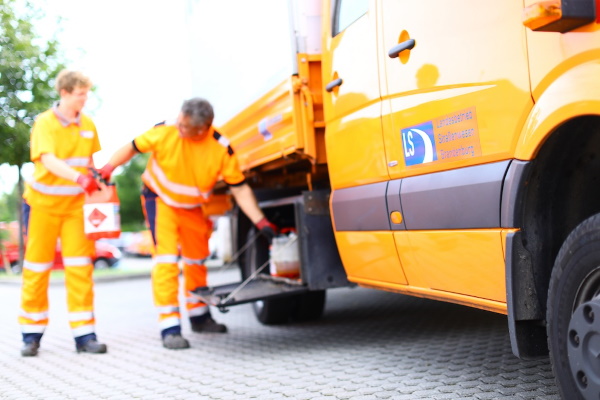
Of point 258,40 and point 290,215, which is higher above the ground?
point 258,40

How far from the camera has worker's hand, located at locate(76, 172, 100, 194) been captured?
5.04 meters

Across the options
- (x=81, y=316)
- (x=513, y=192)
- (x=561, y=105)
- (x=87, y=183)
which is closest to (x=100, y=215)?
(x=87, y=183)

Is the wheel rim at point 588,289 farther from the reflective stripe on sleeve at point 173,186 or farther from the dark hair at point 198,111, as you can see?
the reflective stripe on sleeve at point 173,186

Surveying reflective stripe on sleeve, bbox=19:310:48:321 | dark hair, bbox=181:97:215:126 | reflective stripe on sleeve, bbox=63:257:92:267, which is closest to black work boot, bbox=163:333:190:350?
reflective stripe on sleeve, bbox=63:257:92:267

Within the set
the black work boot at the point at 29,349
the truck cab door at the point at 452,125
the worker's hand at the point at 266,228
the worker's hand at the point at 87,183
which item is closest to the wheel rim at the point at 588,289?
the truck cab door at the point at 452,125

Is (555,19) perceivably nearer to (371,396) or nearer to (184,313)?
(371,396)

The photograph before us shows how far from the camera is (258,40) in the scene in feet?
17.1

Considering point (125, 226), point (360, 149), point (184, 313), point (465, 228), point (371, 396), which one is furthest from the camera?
point (125, 226)

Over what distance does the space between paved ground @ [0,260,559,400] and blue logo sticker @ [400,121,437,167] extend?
109cm

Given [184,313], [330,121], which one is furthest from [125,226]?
[330,121]

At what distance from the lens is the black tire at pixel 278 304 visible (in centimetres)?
597

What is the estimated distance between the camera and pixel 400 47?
133 inches

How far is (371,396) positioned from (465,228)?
1038mm

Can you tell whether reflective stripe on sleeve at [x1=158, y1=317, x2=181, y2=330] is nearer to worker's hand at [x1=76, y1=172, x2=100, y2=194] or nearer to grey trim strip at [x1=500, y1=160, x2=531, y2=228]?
worker's hand at [x1=76, y1=172, x2=100, y2=194]
